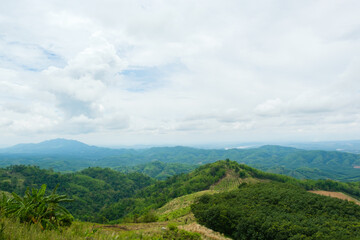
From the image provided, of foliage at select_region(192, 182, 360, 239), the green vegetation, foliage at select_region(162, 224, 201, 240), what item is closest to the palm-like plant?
foliage at select_region(162, 224, 201, 240)

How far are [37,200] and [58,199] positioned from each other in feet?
2.44

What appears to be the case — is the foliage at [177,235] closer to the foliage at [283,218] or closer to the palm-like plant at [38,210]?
the palm-like plant at [38,210]

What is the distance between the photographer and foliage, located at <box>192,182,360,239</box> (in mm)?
23656

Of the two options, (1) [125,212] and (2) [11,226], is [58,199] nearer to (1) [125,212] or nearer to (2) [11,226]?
(2) [11,226]

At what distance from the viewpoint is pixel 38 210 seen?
23.1 ft

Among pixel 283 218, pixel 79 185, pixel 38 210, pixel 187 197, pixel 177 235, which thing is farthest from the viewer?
pixel 79 185

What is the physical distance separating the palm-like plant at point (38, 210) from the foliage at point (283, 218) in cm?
2610

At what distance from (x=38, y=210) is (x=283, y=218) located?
34.3 meters

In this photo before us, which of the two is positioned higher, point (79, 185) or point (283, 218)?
point (283, 218)

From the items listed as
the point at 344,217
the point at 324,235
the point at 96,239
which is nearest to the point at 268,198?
the point at 344,217

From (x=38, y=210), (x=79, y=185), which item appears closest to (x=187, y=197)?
(x=38, y=210)

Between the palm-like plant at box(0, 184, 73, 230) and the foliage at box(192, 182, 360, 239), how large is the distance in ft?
85.6

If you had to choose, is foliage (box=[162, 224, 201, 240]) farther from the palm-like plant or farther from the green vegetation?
the green vegetation

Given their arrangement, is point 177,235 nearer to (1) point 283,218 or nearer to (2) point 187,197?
(1) point 283,218
